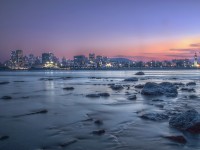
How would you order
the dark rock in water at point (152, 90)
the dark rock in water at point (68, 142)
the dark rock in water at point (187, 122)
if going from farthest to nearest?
the dark rock in water at point (152, 90), the dark rock in water at point (187, 122), the dark rock in water at point (68, 142)

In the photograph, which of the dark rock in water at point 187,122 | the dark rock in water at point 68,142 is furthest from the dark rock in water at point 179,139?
the dark rock in water at point 68,142

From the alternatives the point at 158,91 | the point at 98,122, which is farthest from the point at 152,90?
the point at 98,122

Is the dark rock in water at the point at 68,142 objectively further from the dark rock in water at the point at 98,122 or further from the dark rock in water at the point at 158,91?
the dark rock in water at the point at 158,91

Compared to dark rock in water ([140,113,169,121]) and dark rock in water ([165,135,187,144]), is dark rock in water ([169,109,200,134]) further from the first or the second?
dark rock in water ([165,135,187,144])

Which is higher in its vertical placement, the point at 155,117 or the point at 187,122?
the point at 187,122

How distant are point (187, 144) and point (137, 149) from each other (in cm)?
251

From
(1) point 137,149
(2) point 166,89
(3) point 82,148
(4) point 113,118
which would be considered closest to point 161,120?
(4) point 113,118

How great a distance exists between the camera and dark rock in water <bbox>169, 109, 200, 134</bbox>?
1412 centimetres

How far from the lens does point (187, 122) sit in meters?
14.6

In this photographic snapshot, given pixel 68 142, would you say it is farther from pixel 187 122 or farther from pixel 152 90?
pixel 152 90

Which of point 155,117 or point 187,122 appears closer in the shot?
point 187,122

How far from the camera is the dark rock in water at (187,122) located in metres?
14.1

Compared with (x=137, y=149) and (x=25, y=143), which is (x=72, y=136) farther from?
(x=137, y=149)

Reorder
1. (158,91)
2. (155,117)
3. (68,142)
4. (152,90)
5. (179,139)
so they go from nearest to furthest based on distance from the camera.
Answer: (68,142) < (179,139) < (155,117) < (158,91) < (152,90)
